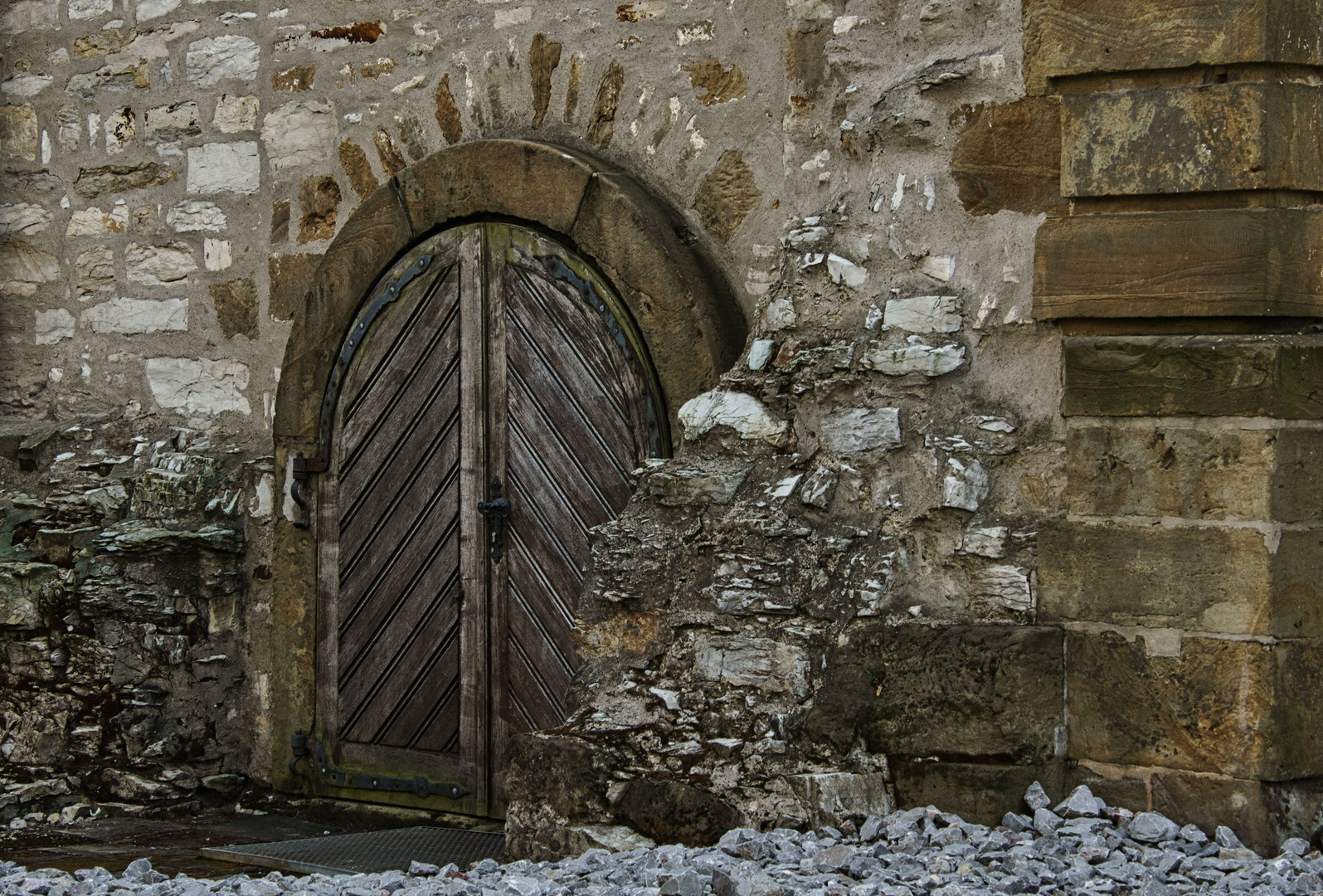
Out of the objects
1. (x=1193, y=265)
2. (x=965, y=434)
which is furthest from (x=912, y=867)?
(x=1193, y=265)

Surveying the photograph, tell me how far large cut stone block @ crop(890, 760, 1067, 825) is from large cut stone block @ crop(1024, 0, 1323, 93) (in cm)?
144

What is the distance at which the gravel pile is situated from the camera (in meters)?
2.64

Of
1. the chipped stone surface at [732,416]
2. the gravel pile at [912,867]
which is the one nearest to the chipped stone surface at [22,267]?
the gravel pile at [912,867]

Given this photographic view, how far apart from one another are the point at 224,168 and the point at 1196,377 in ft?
11.3

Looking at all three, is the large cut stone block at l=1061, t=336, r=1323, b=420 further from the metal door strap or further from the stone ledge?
the metal door strap

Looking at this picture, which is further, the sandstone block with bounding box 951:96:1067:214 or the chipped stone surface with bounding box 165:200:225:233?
the chipped stone surface with bounding box 165:200:225:233

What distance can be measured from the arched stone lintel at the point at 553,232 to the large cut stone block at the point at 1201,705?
132 cm

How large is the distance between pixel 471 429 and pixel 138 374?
1.49 meters

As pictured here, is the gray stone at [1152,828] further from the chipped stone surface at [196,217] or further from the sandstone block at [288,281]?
the chipped stone surface at [196,217]

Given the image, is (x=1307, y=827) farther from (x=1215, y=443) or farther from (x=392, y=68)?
(x=392, y=68)

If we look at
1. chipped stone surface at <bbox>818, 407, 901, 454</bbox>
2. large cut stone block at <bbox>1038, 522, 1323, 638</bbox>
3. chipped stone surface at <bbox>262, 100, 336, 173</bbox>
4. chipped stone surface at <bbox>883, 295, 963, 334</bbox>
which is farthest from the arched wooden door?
large cut stone block at <bbox>1038, 522, 1323, 638</bbox>

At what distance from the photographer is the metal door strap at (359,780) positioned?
4.48 meters

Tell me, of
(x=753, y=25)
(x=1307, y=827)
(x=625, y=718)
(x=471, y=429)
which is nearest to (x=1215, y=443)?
(x=1307, y=827)

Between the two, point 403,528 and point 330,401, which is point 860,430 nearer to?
point 403,528
